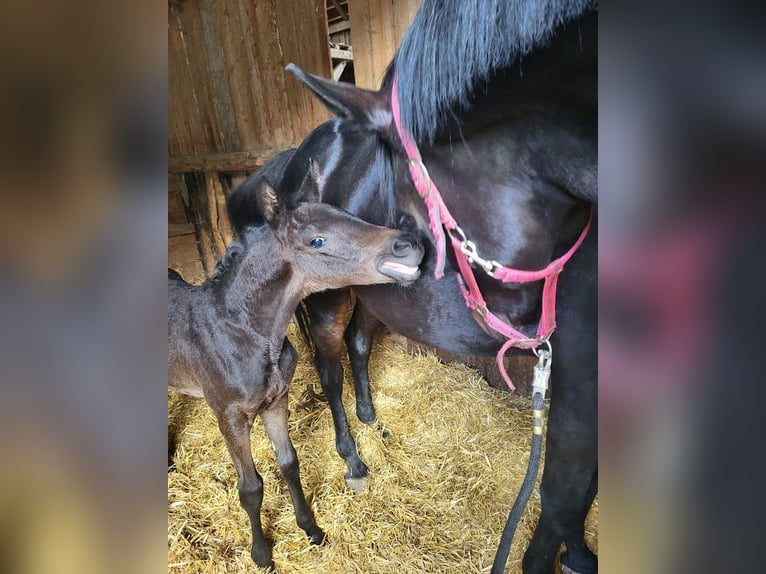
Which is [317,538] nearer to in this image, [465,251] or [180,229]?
[465,251]

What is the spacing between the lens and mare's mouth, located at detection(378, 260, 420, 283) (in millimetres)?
1341

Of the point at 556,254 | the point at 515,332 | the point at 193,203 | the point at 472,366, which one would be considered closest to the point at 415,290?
the point at 515,332

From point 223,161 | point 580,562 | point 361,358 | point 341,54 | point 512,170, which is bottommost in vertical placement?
point 580,562

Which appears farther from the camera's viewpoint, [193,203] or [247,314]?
[193,203]

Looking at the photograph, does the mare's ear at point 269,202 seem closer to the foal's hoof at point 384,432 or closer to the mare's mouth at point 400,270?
the mare's mouth at point 400,270

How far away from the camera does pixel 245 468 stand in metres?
1.67

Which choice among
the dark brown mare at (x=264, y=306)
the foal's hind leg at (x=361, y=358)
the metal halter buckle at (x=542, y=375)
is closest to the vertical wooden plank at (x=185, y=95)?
the foal's hind leg at (x=361, y=358)

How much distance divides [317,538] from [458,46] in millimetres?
1864

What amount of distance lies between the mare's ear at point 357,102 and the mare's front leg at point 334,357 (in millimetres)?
1255

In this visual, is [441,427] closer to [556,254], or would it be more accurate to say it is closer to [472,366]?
[472,366]

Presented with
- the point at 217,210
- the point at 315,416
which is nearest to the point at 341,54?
the point at 217,210

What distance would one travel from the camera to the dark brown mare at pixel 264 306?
1.43 metres

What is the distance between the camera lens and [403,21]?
2438mm
